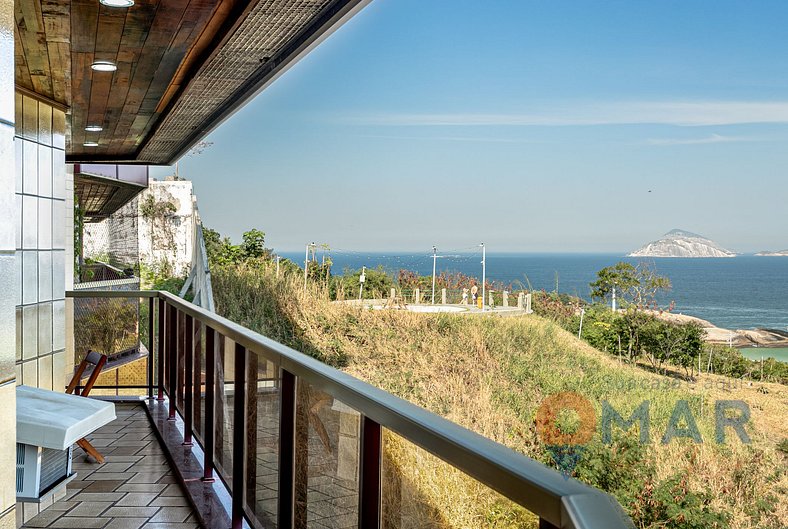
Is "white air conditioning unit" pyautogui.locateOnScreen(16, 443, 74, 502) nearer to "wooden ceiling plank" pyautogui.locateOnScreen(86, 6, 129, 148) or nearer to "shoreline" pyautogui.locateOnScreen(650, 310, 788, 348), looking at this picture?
"wooden ceiling plank" pyautogui.locateOnScreen(86, 6, 129, 148)

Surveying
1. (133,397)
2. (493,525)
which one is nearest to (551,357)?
(133,397)

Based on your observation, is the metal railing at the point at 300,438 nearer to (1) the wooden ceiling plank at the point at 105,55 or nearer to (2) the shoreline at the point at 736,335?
(1) the wooden ceiling plank at the point at 105,55

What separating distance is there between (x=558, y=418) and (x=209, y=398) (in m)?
10.1

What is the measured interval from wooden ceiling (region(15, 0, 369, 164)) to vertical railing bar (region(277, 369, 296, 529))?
156 centimetres

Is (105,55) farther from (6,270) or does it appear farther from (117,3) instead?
(6,270)

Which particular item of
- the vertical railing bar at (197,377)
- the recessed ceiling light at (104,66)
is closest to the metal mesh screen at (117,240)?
the vertical railing bar at (197,377)

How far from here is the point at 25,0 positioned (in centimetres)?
262

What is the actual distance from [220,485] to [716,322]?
74.4ft

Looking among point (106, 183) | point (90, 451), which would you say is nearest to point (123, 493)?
point (90, 451)

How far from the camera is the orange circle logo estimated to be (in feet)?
39.3

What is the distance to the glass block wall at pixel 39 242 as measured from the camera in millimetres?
4055

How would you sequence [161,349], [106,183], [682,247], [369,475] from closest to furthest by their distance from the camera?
[369,475] → [161,349] → [106,183] → [682,247]

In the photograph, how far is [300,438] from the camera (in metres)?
2.13

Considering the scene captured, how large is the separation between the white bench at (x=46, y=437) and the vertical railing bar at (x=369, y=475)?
1.32 metres
